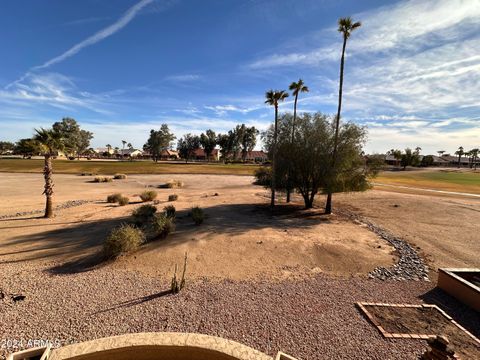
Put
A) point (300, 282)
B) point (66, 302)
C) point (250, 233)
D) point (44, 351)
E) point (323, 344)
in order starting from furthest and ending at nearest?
point (250, 233), point (300, 282), point (66, 302), point (323, 344), point (44, 351)

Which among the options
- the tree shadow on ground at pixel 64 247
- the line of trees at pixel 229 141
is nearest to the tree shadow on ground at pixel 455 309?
the tree shadow on ground at pixel 64 247

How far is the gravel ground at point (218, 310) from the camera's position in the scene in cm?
615

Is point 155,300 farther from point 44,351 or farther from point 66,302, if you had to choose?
point 44,351

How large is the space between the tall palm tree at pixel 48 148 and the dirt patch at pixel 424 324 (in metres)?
20.9

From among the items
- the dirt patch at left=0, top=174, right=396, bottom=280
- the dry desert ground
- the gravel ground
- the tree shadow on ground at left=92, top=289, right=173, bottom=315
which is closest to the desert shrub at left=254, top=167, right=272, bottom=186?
the dirt patch at left=0, top=174, right=396, bottom=280

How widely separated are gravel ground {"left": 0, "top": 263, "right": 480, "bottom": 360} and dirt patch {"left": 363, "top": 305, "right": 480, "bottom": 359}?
48 centimetres

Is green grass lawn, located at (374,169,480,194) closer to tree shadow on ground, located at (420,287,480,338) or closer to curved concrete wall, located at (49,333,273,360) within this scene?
tree shadow on ground, located at (420,287,480,338)

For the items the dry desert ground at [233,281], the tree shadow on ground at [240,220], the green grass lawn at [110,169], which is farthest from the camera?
the green grass lawn at [110,169]

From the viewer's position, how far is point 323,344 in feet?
20.0

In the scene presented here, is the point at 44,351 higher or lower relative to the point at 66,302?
higher

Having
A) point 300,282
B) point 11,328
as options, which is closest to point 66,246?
point 11,328

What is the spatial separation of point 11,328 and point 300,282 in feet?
28.4

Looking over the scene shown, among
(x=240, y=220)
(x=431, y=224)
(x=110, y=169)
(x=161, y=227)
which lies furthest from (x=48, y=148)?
(x=110, y=169)

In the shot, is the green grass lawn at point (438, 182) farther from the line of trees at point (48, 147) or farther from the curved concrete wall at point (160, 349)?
the line of trees at point (48, 147)
